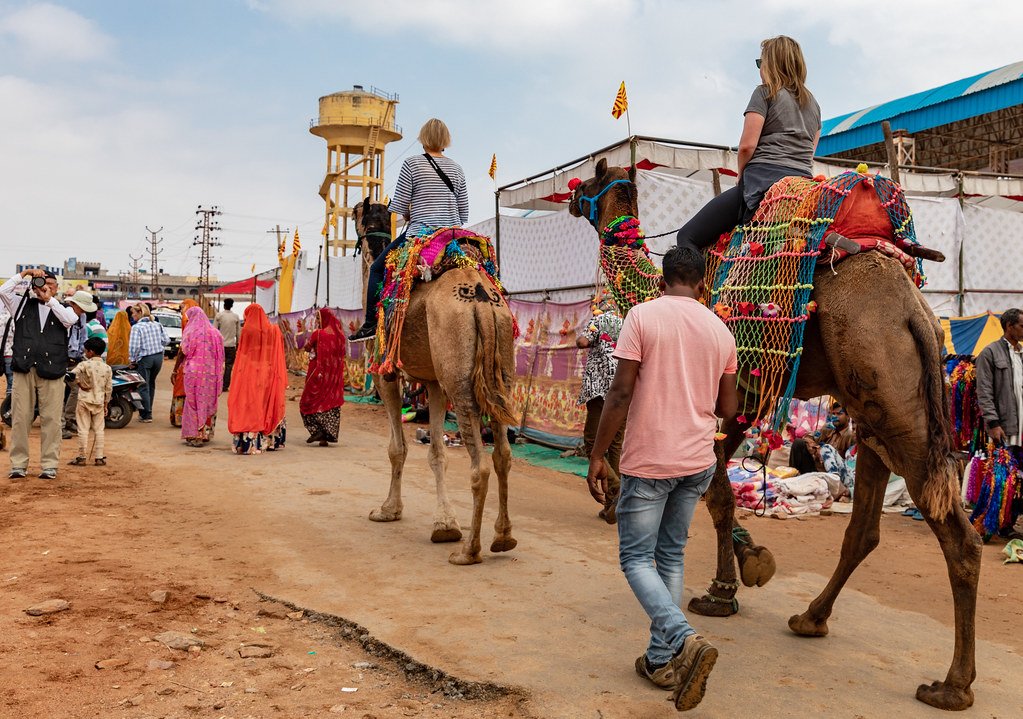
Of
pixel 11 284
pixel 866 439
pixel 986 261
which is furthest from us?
pixel 986 261

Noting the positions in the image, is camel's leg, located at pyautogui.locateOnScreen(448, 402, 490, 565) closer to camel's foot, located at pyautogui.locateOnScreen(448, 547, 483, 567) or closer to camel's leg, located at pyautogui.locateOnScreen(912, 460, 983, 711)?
camel's foot, located at pyautogui.locateOnScreen(448, 547, 483, 567)

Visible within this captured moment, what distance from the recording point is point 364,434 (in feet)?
44.5

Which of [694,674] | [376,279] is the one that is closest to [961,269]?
[376,279]

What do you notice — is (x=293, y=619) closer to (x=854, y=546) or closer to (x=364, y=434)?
(x=854, y=546)

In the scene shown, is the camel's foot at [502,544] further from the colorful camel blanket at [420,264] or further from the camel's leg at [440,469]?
the colorful camel blanket at [420,264]

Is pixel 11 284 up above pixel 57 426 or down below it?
above

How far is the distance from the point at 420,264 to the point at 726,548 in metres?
3.08

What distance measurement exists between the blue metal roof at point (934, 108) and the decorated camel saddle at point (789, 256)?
2025cm

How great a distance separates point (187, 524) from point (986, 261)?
11384 millimetres

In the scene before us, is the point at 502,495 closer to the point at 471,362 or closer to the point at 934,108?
the point at 471,362

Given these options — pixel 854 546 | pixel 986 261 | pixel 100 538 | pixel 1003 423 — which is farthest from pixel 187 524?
pixel 986 261

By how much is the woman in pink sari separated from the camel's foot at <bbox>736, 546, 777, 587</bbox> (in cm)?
913

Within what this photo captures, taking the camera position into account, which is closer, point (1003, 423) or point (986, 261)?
point (1003, 423)

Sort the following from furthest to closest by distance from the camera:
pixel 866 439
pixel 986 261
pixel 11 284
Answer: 1. pixel 986 261
2. pixel 11 284
3. pixel 866 439
